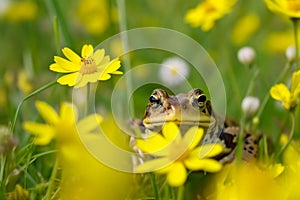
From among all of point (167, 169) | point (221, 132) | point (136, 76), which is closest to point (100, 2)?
point (136, 76)

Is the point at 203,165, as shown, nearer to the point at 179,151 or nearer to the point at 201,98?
the point at 179,151

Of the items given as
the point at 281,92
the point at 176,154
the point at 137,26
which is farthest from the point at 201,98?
the point at 137,26

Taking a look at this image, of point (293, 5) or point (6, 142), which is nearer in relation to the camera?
point (6, 142)

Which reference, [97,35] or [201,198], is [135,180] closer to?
Answer: [201,198]

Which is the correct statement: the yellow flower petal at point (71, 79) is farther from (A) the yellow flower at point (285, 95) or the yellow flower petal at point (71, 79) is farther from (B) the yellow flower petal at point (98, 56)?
(A) the yellow flower at point (285, 95)

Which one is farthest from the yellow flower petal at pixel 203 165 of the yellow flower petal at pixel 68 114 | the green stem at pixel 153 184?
the yellow flower petal at pixel 68 114

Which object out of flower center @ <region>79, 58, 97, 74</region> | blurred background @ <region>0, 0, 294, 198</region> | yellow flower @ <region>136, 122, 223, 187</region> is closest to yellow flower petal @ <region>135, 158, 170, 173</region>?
yellow flower @ <region>136, 122, 223, 187</region>
